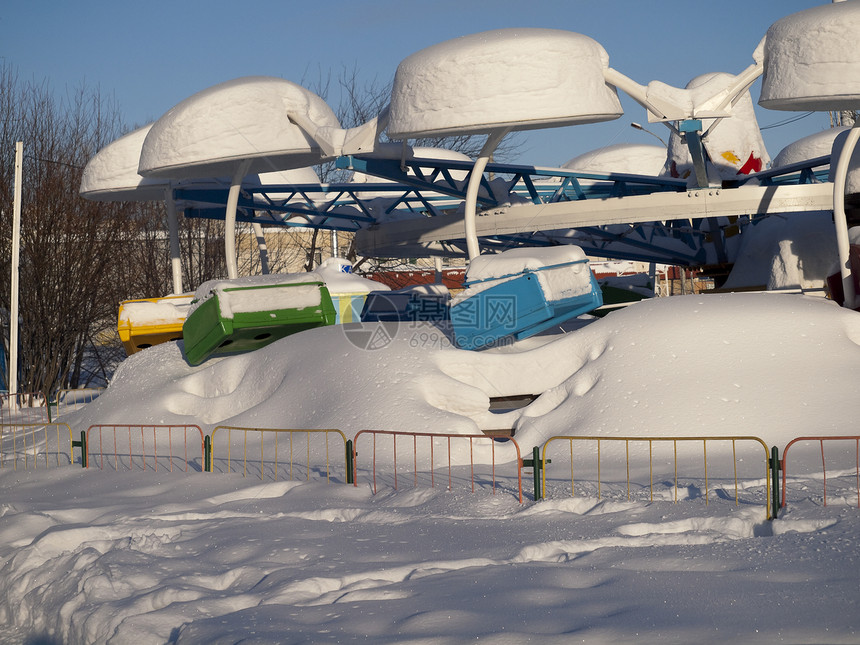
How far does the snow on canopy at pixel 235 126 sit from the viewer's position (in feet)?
54.4

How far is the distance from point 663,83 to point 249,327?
8.12 metres

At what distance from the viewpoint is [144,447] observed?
1363 cm

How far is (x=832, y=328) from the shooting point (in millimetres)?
13070

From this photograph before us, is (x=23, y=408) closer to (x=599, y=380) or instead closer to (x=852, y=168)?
(x=599, y=380)

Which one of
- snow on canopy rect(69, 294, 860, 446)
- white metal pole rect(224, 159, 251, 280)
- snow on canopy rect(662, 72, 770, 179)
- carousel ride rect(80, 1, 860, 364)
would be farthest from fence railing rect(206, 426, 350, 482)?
snow on canopy rect(662, 72, 770, 179)

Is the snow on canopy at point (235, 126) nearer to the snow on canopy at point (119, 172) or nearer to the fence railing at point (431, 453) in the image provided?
the snow on canopy at point (119, 172)

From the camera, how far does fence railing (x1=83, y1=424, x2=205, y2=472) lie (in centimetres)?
1256

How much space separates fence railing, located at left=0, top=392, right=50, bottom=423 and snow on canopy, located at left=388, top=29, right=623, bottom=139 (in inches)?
409

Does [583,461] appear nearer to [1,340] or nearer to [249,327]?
[249,327]

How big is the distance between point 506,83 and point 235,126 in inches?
210

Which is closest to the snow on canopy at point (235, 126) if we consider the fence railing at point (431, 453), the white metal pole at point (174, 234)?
the white metal pole at point (174, 234)

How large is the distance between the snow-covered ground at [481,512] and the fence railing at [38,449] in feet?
1.14

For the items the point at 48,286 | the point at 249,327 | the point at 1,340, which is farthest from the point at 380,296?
the point at 1,340

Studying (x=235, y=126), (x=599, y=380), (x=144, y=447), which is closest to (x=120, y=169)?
(x=235, y=126)
